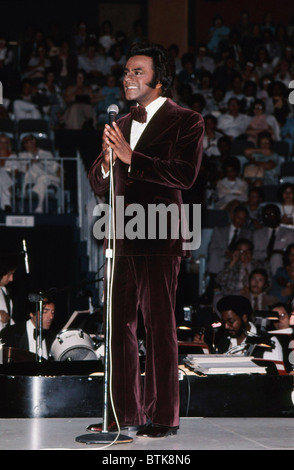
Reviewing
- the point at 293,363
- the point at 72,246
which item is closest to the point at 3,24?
the point at 72,246

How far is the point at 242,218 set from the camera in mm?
9367

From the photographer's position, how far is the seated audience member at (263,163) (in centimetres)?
1100

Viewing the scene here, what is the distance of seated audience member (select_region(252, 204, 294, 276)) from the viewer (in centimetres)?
911

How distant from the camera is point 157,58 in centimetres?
376

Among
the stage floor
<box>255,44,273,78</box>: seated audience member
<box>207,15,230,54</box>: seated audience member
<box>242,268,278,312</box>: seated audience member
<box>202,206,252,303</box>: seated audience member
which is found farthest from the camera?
<box>207,15,230,54</box>: seated audience member

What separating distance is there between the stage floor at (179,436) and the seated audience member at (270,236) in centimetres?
493

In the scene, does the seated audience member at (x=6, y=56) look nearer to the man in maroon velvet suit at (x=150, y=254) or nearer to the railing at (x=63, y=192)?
the railing at (x=63, y=192)

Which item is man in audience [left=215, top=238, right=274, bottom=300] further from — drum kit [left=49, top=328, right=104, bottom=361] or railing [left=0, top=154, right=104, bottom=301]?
drum kit [left=49, top=328, right=104, bottom=361]

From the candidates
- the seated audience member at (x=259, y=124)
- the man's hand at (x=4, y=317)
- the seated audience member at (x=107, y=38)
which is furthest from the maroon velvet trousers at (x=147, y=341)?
the seated audience member at (x=107, y=38)

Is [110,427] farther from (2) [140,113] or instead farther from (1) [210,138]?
(1) [210,138]

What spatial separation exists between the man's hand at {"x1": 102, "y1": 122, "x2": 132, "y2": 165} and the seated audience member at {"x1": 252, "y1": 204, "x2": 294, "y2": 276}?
5.62 m

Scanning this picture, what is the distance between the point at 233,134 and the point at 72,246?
401 cm

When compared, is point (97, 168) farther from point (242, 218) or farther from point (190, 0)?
point (190, 0)

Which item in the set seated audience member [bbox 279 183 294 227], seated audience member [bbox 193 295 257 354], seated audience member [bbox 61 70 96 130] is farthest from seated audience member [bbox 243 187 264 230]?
seated audience member [bbox 61 70 96 130]
